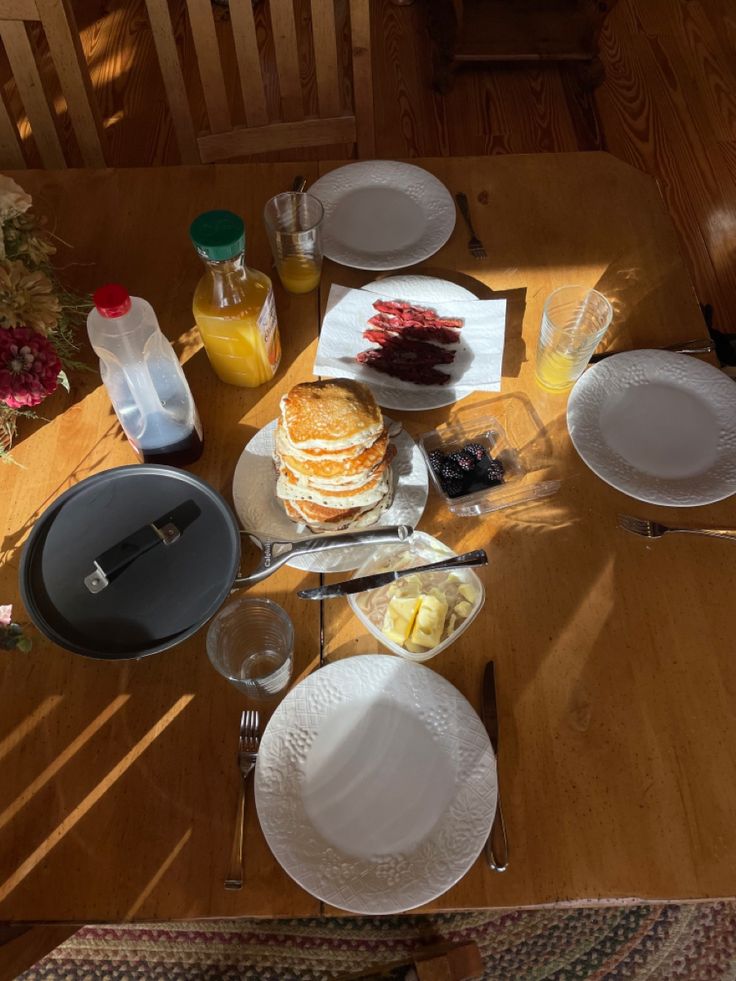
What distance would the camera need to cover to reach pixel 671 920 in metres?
1.37

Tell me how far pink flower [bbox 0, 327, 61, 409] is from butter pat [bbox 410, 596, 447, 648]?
0.50m

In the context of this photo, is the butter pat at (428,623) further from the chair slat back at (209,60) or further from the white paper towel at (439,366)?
the chair slat back at (209,60)

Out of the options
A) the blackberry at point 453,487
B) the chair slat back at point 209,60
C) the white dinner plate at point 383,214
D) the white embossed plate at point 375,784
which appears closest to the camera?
the white embossed plate at point 375,784

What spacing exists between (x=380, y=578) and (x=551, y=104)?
2374mm

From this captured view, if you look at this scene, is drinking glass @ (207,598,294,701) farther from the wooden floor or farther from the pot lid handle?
the wooden floor

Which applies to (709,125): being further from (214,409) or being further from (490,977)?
(490,977)

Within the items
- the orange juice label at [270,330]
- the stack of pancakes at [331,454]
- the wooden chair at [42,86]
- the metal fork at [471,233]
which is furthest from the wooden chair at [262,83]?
the stack of pancakes at [331,454]

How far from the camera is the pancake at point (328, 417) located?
0.81m

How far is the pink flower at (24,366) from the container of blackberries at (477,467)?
463 millimetres

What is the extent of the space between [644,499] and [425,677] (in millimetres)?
365

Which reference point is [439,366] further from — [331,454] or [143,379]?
[143,379]

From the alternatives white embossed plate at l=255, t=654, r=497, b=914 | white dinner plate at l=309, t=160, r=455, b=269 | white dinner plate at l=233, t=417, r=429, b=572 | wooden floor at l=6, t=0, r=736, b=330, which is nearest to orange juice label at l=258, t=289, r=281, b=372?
white dinner plate at l=233, t=417, r=429, b=572

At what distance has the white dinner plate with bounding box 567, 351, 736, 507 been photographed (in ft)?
3.12

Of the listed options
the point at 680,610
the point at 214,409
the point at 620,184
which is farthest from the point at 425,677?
the point at 620,184
